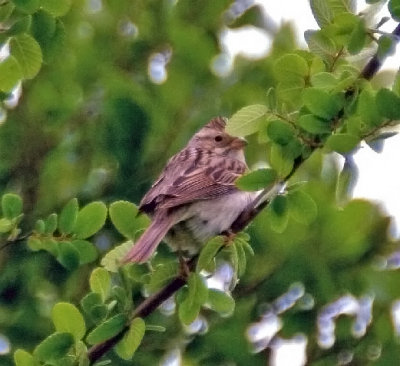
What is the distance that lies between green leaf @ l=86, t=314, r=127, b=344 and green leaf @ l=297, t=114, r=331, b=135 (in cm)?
65

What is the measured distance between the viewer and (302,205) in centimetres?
299

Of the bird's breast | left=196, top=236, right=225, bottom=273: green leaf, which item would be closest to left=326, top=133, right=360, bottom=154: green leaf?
left=196, top=236, right=225, bottom=273: green leaf

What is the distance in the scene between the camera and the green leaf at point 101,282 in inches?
124

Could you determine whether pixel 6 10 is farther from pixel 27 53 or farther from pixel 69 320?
pixel 69 320

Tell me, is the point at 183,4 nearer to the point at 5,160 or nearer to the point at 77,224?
the point at 5,160

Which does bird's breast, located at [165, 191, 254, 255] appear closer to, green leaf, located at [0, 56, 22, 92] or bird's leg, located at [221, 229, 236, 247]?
bird's leg, located at [221, 229, 236, 247]

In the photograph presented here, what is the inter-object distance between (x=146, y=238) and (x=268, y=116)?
78 cm

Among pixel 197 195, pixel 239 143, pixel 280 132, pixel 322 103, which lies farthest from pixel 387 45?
pixel 239 143

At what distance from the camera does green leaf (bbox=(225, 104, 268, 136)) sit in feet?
9.35

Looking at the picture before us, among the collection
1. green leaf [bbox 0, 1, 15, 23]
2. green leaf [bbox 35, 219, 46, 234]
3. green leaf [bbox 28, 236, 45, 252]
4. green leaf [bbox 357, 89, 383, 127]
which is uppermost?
green leaf [bbox 0, 1, 15, 23]

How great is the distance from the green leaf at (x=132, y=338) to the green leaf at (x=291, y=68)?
25.9 inches

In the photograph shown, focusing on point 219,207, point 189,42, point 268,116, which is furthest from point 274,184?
point 189,42

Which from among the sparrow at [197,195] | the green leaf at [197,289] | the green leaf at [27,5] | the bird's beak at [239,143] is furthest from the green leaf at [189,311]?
the bird's beak at [239,143]

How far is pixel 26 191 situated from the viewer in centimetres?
497
